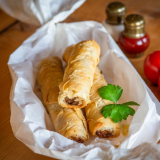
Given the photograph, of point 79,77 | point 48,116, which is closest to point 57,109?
point 48,116

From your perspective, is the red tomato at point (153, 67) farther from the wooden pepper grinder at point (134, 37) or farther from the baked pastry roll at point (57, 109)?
the baked pastry roll at point (57, 109)

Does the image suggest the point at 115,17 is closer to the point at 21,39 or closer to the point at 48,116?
the point at 21,39

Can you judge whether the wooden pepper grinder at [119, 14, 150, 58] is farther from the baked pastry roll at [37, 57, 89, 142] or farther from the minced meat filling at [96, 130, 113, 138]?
the minced meat filling at [96, 130, 113, 138]

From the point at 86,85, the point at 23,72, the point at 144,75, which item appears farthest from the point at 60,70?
the point at 144,75

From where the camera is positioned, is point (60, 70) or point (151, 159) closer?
point (151, 159)

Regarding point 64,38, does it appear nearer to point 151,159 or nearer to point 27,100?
point 27,100

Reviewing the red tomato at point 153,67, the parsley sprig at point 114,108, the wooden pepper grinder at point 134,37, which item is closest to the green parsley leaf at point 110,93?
the parsley sprig at point 114,108

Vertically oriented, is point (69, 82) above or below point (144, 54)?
above
